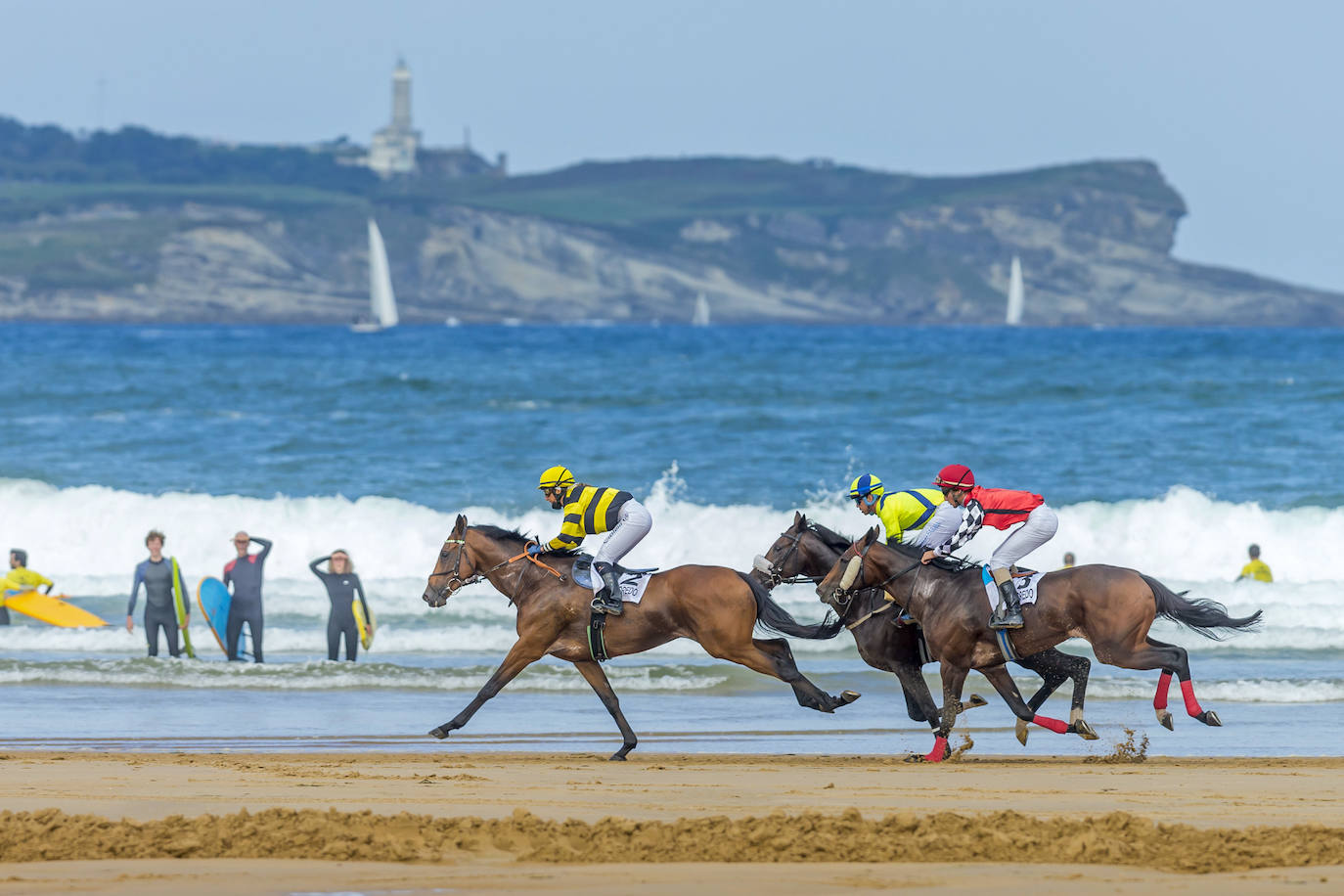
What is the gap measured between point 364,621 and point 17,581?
14.9ft

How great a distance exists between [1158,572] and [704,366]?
127 ft

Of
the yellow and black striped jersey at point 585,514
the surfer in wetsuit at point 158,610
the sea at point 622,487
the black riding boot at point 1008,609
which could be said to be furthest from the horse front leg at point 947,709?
the surfer in wetsuit at point 158,610

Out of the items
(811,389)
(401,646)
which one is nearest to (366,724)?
(401,646)

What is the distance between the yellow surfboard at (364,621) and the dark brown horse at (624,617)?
474 centimetres

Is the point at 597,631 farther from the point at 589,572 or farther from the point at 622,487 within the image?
the point at 622,487

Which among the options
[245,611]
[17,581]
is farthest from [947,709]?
[17,581]

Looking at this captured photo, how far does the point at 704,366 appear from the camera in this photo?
6312 cm

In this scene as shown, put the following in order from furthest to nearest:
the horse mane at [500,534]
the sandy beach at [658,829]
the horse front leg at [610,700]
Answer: the horse mane at [500,534]
the horse front leg at [610,700]
the sandy beach at [658,829]

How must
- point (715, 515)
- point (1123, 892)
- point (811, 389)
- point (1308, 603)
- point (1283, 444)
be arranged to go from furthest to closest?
1. point (811, 389)
2. point (1283, 444)
3. point (715, 515)
4. point (1308, 603)
5. point (1123, 892)

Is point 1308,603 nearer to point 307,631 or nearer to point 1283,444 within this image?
point 307,631

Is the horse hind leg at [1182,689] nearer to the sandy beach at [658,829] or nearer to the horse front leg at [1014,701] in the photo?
the sandy beach at [658,829]

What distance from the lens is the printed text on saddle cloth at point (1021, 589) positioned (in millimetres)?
12102

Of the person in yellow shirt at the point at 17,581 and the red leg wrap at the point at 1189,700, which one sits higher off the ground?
the red leg wrap at the point at 1189,700

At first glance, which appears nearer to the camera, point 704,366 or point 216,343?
point 704,366
